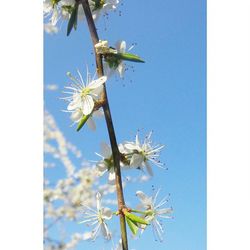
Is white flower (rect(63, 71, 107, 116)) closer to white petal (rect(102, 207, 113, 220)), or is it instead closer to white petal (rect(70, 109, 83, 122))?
white petal (rect(70, 109, 83, 122))

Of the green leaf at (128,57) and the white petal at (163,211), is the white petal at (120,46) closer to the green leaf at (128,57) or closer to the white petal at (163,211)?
the green leaf at (128,57)

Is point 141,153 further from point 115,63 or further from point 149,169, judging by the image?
point 115,63

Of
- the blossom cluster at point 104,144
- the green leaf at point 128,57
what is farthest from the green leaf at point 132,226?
the green leaf at point 128,57

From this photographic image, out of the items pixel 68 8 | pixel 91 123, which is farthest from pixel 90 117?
pixel 68 8

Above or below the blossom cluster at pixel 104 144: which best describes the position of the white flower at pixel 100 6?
above

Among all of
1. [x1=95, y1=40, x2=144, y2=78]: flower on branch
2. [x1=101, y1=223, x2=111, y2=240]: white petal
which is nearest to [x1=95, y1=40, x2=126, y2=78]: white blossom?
[x1=95, y1=40, x2=144, y2=78]: flower on branch
